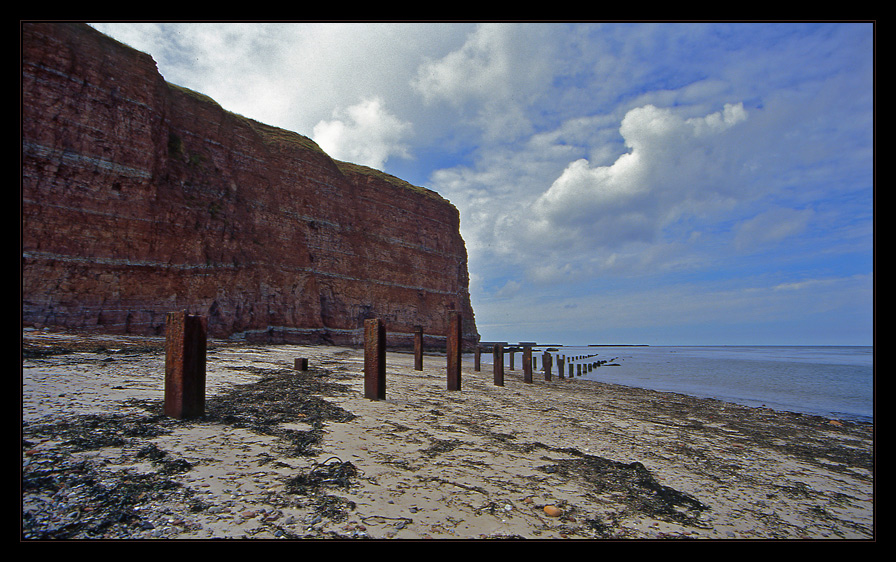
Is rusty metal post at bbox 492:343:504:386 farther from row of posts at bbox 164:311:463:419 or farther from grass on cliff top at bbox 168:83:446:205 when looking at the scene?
grass on cliff top at bbox 168:83:446:205

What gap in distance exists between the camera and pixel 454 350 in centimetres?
882

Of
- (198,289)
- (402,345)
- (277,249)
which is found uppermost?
(277,249)

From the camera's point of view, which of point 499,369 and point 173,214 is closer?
point 499,369

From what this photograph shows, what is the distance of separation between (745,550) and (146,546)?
3107mm

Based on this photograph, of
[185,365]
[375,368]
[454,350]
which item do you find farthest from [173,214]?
[185,365]

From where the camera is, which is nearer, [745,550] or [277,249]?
[745,550]

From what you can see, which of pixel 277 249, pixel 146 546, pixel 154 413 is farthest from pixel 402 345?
pixel 146 546

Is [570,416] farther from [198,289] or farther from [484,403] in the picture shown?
[198,289]

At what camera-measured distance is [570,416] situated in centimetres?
709

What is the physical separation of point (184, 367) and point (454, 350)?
18.3 feet

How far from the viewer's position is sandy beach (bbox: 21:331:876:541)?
2.21 meters

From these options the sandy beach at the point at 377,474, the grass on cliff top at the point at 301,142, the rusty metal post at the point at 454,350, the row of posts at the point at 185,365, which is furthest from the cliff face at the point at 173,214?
the rusty metal post at the point at 454,350

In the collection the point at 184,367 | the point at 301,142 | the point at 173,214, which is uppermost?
the point at 301,142

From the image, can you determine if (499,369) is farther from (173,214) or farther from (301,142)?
(301,142)
